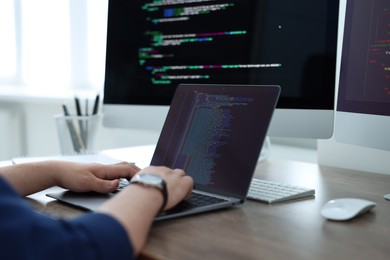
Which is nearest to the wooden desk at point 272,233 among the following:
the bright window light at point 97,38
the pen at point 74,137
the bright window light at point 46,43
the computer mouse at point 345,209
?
the computer mouse at point 345,209

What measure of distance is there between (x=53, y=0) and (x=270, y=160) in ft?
5.41

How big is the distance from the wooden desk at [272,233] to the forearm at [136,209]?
0.03 metres

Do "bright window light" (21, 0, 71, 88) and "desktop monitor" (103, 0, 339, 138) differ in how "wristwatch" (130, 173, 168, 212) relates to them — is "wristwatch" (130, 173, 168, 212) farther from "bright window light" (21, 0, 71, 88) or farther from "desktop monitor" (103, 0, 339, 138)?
"bright window light" (21, 0, 71, 88)

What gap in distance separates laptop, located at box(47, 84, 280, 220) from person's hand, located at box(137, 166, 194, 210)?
0.8 inches

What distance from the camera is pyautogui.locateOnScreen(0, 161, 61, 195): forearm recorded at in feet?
2.79

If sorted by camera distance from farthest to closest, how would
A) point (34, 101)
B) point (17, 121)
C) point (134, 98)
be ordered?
point (17, 121)
point (34, 101)
point (134, 98)

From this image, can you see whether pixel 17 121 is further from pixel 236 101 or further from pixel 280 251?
pixel 280 251

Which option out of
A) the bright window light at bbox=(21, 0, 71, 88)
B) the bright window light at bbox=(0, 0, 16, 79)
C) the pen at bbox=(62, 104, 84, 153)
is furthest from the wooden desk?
the bright window light at bbox=(0, 0, 16, 79)

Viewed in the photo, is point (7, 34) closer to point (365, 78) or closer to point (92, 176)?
point (92, 176)

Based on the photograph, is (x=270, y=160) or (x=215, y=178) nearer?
(x=215, y=178)

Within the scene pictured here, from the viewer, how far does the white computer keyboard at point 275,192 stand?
2.76 ft

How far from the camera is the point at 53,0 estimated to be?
2494mm

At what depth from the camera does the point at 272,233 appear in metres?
0.66

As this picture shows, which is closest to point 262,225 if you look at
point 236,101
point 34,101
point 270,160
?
point 236,101
